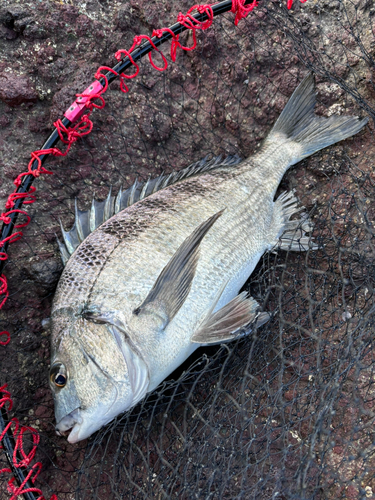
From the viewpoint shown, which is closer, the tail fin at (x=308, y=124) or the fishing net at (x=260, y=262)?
the fishing net at (x=260, y=262)

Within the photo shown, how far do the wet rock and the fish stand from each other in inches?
32.5

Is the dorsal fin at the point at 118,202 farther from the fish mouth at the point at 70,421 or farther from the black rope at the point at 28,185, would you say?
the fish mouth at the point at 70,421

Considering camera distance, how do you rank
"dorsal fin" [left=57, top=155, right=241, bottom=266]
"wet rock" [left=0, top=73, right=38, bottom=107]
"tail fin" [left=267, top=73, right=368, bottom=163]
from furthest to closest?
1. "tail fin" [left=267, top=73, right=368, bottom=163]
2. "wet rock" [left=0, top=73, right=38, bottom=107]
3. "dorsal fin" [left=57, top=155, right=241, bottom=266]

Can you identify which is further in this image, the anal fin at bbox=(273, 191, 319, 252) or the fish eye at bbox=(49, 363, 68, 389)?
the anal fin at bbox=(273, 191, 319, 252)

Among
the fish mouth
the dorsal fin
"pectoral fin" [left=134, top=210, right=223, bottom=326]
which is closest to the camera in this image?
the fish mouth

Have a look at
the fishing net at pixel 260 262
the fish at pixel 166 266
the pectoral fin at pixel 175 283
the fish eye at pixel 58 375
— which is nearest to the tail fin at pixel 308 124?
the fish at pixel 166 266

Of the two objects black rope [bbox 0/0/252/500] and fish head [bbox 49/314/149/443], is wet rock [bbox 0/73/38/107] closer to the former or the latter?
black rope [bbox 0/0/252/500]

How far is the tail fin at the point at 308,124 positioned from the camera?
103 inches

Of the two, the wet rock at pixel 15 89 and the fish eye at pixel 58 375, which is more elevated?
the wet rock at pixel 15 89

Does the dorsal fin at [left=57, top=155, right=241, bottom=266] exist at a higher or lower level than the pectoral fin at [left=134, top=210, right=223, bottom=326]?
higher

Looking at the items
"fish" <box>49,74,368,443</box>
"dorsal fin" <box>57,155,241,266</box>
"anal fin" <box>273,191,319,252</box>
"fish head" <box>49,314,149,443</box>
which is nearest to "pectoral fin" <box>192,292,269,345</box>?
Answer: "fish" <box>49,74,368,443</box>

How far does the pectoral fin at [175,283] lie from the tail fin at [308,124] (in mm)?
1014

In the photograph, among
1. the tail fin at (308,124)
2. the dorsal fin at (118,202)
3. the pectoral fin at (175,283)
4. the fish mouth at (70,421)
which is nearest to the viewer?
the fish mouth at (70,421)

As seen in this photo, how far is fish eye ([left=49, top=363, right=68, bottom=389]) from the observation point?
189 cm
